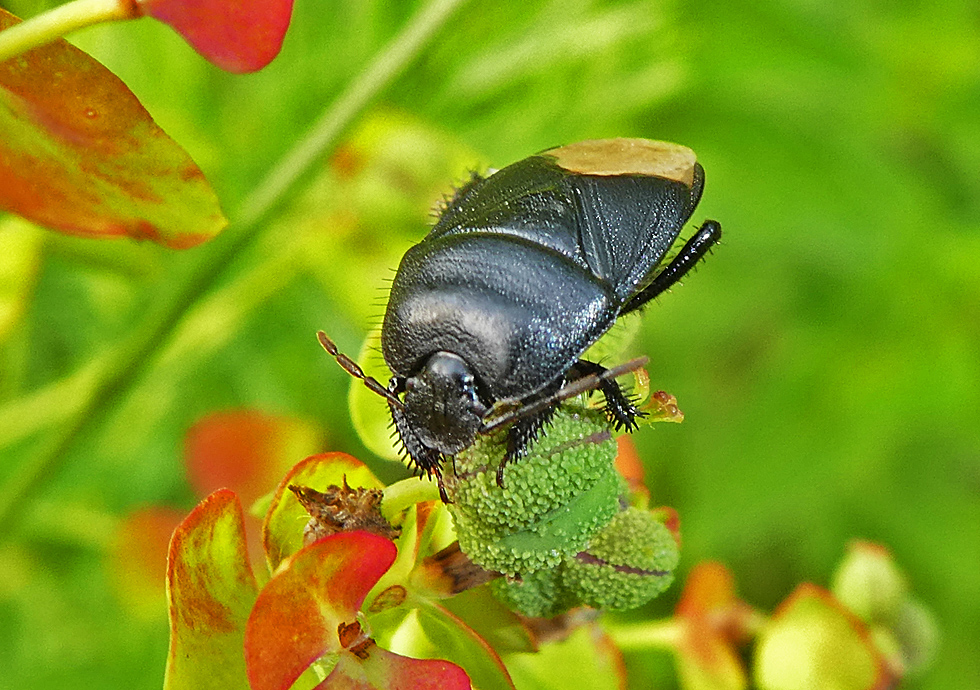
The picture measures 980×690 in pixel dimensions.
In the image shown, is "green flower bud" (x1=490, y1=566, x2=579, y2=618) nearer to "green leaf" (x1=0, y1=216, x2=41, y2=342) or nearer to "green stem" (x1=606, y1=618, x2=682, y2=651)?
"green stem" (x1=606, y1=618, x2=682, y2=651)

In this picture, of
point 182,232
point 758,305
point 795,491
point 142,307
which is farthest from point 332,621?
point 758,305

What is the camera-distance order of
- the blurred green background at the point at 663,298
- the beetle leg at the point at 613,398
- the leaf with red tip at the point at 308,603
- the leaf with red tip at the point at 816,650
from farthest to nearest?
the blurred green background at the point at 663,298 < the leaf with red tip at the point at 816,650 < the beetle leg at the point at 613,398 < the leaf with red tip at the point at 308,603

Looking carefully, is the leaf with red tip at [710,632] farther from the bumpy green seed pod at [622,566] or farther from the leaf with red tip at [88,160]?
the leaf with red tip at [88,160]

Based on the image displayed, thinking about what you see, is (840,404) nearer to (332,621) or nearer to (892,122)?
(892,122)

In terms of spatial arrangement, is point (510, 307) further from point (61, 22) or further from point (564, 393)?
point (61, 22)

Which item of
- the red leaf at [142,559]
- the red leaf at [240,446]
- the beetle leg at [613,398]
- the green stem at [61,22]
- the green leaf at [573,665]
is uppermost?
the green stem at [61,22]

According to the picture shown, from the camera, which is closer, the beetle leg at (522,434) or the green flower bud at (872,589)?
the beetle leg at (522,434)

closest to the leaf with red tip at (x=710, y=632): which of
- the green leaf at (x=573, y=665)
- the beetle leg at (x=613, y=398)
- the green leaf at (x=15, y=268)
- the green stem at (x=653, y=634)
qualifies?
the green stem at (x=653, y=634)
